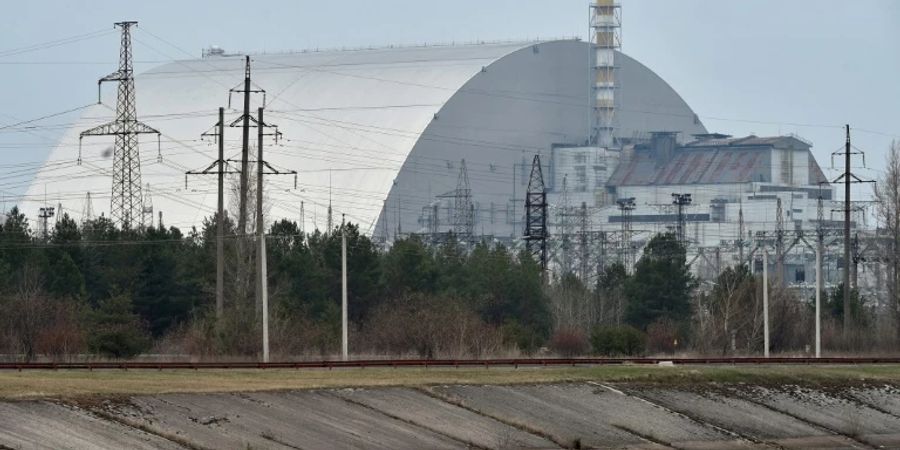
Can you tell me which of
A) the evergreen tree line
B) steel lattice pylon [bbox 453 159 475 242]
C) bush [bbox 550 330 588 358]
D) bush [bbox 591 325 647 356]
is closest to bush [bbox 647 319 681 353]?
the evergreen tree line

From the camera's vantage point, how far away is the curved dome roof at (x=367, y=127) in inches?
4434

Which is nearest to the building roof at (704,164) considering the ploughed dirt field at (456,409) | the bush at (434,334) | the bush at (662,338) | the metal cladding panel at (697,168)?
the metal cladding panel at (697,168)

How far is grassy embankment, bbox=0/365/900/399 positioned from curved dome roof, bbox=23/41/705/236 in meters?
69.1

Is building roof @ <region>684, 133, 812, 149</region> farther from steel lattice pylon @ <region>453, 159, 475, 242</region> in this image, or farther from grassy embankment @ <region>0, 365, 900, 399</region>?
grassy embankment @ <region>0, 365, 900, 399</region>

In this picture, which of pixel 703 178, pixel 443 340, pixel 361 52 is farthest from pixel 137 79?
pixel 443 340

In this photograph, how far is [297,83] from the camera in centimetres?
12500

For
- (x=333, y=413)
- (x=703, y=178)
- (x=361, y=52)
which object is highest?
(x=361, y=52)

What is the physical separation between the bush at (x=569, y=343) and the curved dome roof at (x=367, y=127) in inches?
2038

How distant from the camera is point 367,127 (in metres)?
115

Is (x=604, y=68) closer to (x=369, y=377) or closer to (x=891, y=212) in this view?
(x=891, y=212)

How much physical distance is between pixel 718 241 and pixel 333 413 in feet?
327

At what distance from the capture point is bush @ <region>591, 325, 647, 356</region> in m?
50.6

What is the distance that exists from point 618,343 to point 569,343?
371 cm

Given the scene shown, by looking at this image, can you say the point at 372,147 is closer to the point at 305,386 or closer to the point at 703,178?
the point at 703,178
